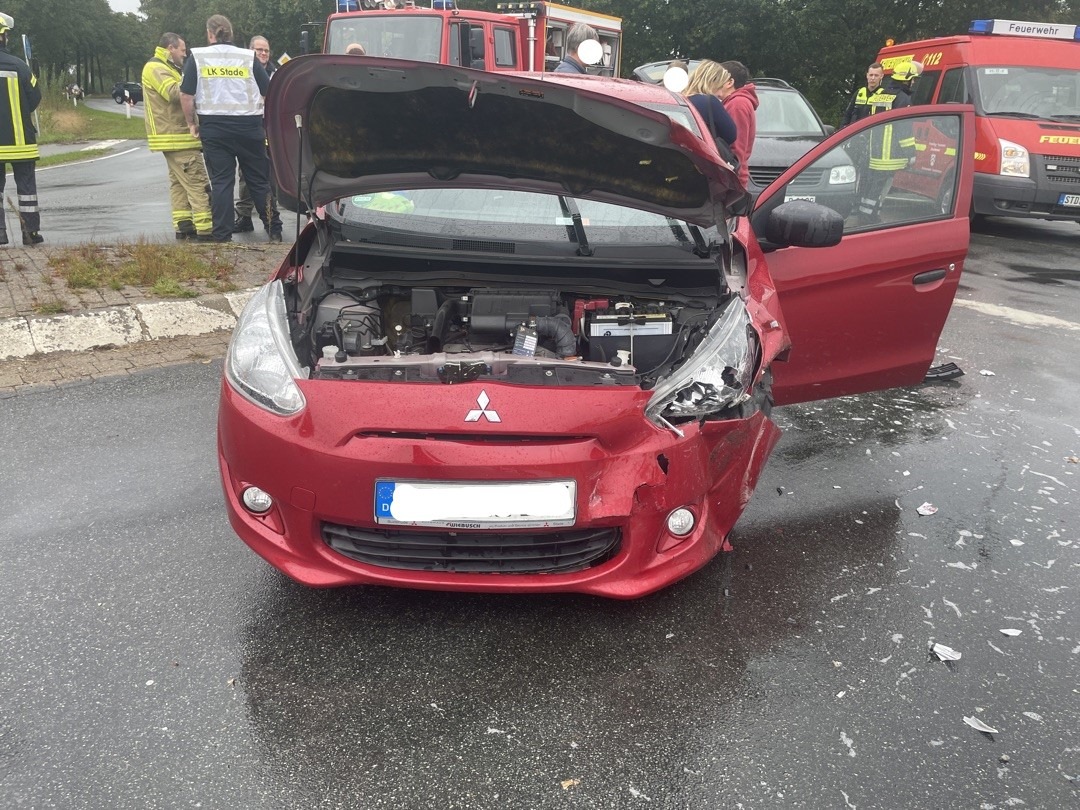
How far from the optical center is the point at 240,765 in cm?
221

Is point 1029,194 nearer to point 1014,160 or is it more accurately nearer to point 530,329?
point 1014,160

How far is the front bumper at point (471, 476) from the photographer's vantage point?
96.7 inches

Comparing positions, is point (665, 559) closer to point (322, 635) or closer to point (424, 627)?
point (424, 627)

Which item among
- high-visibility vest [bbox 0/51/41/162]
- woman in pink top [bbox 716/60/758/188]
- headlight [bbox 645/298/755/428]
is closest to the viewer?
headlight [bbox 645/298/755/428]

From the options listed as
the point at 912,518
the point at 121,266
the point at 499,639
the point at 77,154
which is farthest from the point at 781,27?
the point at 499,639

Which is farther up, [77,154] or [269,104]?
[269,104]

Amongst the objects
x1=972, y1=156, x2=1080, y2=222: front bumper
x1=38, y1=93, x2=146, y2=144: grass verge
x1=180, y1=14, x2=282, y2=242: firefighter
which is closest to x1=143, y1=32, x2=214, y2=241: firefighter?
x1=180, y1=14, x2=282, y2=242: firefighter

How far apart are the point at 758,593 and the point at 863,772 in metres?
0.87

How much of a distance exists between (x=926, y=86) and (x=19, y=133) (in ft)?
35.3

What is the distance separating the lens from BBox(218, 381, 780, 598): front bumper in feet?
8.06

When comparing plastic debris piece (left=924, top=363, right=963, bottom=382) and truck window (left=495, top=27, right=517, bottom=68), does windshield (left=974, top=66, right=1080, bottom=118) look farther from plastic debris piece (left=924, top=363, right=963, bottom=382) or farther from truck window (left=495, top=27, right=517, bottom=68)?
plastic debris piece (left=924, top=363, right=963, bottom=382)

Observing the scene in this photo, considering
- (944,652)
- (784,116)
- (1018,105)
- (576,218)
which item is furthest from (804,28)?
(944,652)

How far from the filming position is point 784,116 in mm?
10516

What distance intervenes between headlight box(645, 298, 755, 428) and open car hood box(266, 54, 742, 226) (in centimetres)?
58
